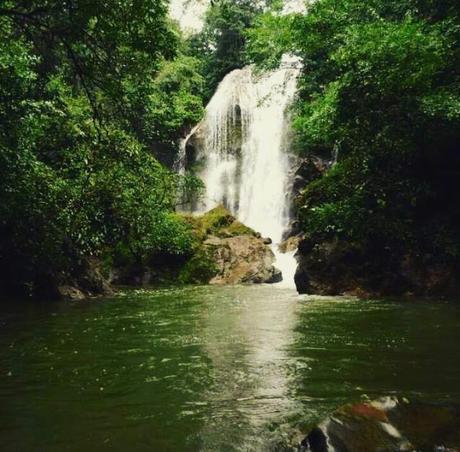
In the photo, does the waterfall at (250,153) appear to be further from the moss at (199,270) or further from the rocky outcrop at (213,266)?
the moss at (199,270)

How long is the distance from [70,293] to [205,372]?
11.4 m

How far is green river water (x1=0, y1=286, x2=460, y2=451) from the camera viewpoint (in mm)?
4469

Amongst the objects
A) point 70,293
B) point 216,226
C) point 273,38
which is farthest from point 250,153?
point 70,293

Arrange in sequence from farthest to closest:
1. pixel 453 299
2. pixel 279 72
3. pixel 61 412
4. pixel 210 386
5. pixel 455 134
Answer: pixel 279 72, pixel 455 134, pixel 453 299, pixel 210 386, pixel 61 412

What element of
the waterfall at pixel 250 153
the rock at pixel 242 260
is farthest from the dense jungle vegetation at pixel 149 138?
the waterfall at pixel 250 153

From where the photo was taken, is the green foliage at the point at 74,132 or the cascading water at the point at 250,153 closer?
the green foliage at the point at 74,132

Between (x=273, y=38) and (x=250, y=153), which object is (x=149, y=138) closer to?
(x=273, y=38)

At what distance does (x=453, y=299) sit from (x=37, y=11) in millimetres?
11953

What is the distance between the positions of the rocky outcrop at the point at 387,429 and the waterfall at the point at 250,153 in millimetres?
25159

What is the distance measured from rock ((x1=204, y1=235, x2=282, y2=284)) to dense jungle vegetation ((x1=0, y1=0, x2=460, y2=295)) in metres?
4.84

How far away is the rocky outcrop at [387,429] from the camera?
3709mm

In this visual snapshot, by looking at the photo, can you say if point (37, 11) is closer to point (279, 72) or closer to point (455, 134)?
point (455, 134)

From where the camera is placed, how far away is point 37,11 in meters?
6.42

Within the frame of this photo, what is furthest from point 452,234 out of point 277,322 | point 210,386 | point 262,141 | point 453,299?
point 262,141
